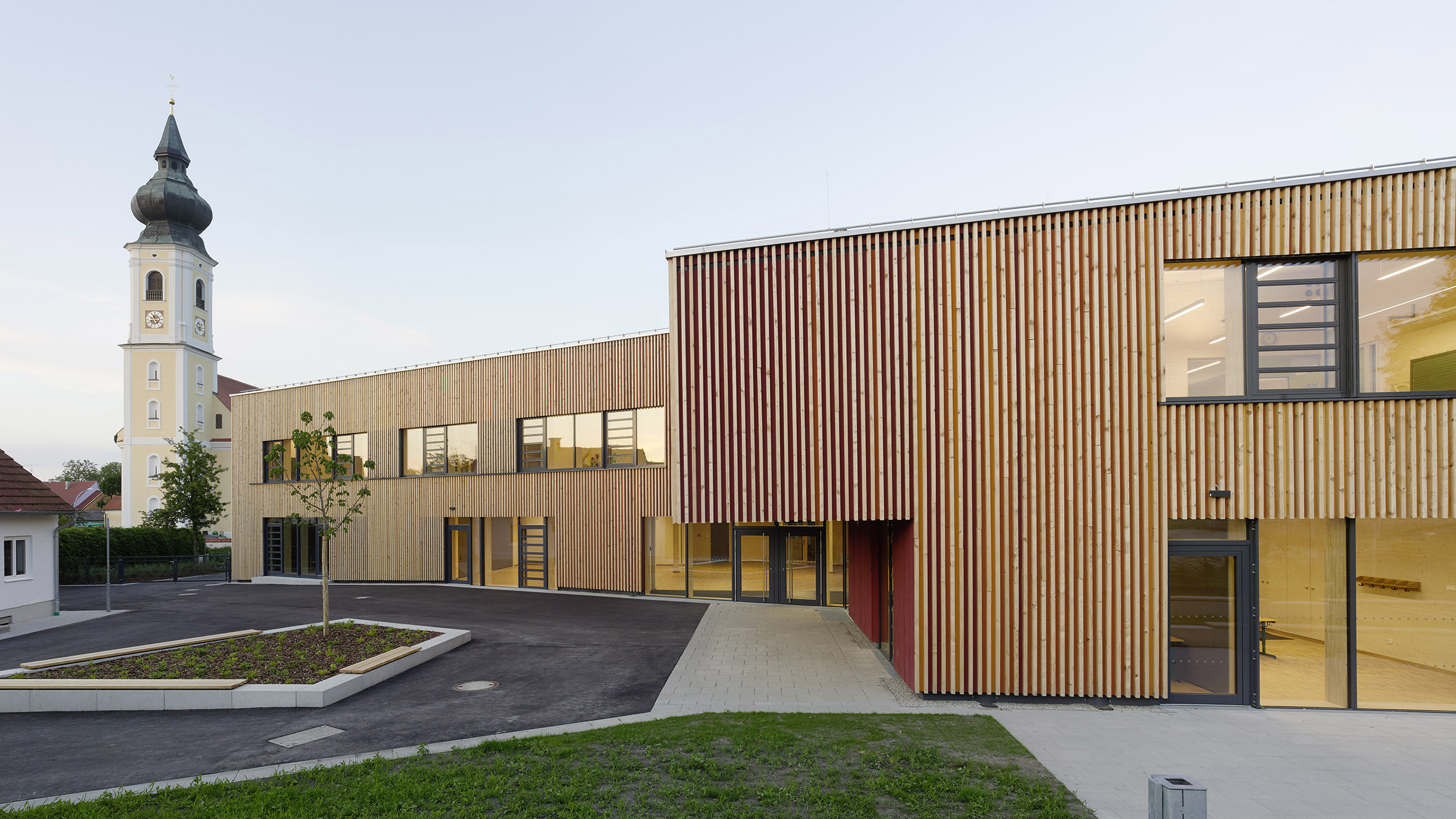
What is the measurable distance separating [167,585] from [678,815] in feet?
87.8

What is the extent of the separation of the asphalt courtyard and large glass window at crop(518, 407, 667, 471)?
3.74 m

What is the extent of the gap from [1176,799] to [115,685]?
36.4ft

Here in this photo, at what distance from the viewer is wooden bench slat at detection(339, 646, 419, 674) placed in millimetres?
9469

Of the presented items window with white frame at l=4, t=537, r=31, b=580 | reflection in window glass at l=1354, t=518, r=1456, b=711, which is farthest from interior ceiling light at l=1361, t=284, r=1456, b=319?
window with white frame at l=4, t=537, r=31, b=580

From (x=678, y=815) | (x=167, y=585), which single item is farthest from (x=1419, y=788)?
(x=167, y=585)

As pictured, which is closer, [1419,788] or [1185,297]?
[1419,788]

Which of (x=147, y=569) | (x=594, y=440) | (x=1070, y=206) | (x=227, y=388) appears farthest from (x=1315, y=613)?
(x=227, y=388)

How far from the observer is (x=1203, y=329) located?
861cm

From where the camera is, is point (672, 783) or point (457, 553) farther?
point (457, 553)

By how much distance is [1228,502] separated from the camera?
8.37 metres

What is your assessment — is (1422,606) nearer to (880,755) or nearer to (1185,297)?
(1185,297)

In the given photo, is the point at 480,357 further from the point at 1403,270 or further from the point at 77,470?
the point at 77,470

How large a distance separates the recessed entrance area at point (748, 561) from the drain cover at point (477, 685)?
29.0 feet

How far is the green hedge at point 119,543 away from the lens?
2339 centimetres
